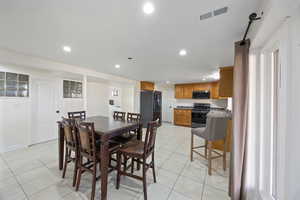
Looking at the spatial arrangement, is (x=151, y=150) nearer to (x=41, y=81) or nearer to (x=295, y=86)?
(x=295, y=86)

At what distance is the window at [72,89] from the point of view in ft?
14.1

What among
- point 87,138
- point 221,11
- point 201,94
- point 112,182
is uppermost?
point 221,11

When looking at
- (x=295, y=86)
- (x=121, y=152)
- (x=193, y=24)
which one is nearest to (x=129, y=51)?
(x=193, y=24)

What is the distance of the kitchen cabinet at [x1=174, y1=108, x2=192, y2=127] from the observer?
6.20 m

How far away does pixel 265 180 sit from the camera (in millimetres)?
1428

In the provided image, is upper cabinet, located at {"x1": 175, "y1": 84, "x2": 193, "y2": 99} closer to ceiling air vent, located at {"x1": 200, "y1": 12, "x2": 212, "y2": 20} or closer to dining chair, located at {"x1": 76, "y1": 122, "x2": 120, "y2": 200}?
ceiling air vent, located at {"x1": 200, "y1": 12, "x2": 212, "y2": 20}

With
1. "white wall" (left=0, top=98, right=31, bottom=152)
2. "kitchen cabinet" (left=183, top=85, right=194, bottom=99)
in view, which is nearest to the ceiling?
"white wall" (left=0, top=98, right=31, bottom=152)

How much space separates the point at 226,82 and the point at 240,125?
2.06 meters

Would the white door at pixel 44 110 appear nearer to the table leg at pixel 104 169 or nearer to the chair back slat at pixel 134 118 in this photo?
the chair back slat at pixel 134 118

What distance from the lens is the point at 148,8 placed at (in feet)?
4.17

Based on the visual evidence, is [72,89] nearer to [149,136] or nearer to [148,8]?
[149,136]

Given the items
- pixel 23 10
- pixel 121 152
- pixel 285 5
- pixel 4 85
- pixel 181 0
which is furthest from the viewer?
pixel 4 85

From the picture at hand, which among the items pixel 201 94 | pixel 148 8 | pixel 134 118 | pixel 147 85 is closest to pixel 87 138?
pixel 134 118

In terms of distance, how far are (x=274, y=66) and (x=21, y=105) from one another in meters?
5.18
